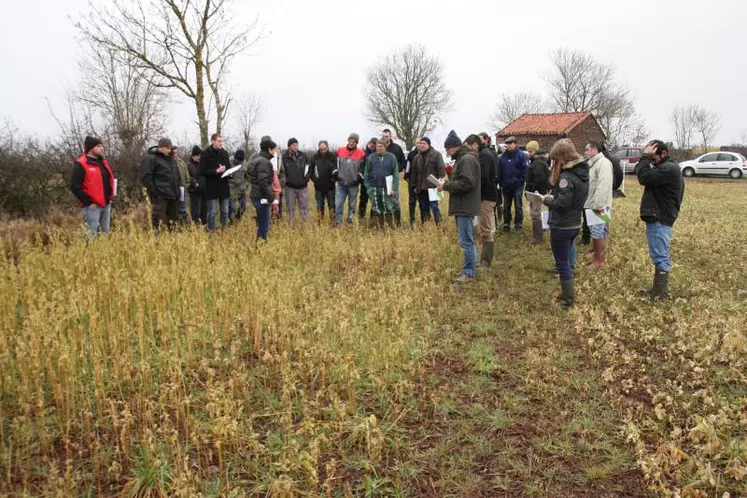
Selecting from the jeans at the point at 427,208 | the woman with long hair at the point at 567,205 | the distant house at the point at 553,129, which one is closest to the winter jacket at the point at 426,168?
→ the jeans at the point at 427,208

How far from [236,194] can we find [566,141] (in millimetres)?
7701

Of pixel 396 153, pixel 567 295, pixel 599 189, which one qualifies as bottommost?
pixel 567 295

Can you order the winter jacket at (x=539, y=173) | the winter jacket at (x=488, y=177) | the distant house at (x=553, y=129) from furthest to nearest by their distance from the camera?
the distant house at (x=553, y=129), the winter jacket at (x=539, y=173), the winter jacket at (x=488, y=177)

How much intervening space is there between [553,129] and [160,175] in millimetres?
35439

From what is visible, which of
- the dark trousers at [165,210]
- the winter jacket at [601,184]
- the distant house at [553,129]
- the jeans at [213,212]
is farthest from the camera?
the distant house at [553,129]

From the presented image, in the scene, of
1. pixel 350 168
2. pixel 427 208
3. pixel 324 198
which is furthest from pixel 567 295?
pixel 324 198

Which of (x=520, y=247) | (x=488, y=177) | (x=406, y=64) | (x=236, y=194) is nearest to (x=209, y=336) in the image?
(x=488, y=177)

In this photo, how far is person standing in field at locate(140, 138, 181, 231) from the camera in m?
8.20

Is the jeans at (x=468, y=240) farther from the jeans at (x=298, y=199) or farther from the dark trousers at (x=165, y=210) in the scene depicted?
the dark trousers at (x=165, y=210)

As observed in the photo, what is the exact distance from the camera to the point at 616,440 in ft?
10.7

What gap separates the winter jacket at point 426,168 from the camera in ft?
29.2

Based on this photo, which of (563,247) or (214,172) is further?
(214,172)

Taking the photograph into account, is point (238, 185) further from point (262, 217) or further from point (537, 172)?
point (537, 172)

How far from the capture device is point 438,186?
7.01 m
